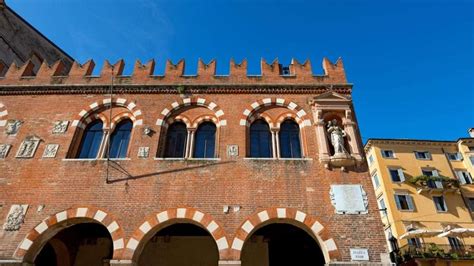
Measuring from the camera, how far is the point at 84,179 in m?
10.5

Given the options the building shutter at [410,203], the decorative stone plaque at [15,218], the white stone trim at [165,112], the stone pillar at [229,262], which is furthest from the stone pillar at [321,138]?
the building shutter at [410,203]

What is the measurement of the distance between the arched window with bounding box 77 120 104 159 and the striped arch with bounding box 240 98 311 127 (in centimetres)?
591

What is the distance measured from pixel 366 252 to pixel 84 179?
9.75 m

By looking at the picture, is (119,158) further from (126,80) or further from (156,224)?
(126,80)

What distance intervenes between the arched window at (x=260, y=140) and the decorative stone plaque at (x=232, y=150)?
743 millimetres

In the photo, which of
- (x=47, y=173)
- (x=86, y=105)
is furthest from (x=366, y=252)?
(x=86, y=105)

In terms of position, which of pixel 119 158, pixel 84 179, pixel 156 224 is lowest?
pixel 156 224

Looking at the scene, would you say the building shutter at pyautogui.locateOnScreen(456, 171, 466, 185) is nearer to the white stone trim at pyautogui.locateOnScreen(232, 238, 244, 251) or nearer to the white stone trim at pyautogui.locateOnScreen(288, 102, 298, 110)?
the white stone trim at pyautogui.locateOnScreen(288, 102, 298, 110)

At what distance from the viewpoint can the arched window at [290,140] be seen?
38.1ft

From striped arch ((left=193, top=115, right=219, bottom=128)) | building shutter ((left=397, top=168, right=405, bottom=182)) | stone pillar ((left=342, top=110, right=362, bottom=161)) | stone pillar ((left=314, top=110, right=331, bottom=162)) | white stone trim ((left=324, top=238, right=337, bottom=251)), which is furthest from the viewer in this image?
building shutter ((left=397, top=168, right=405, bottom=182))

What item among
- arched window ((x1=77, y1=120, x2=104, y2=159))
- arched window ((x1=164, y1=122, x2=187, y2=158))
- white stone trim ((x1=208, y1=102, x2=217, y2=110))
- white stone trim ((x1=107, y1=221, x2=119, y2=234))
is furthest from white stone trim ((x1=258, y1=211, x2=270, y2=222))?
arched window ((x1=77, y1=120, x2=104, y2=159))

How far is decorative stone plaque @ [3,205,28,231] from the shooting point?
9.59 meters

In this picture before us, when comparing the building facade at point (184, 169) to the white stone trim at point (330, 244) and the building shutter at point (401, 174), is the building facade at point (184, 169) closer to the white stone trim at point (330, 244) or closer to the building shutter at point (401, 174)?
the white stone trim at point (330, 244)

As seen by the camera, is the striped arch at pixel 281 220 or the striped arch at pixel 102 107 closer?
the striped arch at pixel 281 220
